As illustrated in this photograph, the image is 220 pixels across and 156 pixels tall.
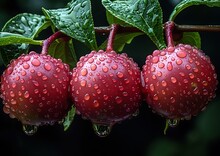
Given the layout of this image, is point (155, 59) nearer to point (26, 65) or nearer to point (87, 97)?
point (87, 97)

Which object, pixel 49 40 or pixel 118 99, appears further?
pixel 49 40

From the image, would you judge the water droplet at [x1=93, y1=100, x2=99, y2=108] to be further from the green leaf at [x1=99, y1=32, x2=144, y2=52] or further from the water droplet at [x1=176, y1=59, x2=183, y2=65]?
the green leaf at [x1=99, y1=32, x2=144, y2=52]

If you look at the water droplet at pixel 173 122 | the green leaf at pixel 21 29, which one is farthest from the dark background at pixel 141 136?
the water droplet at pixel 173 122

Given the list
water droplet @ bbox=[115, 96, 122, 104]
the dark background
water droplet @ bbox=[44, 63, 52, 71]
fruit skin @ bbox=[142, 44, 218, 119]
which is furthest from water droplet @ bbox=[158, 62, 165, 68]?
the dark background

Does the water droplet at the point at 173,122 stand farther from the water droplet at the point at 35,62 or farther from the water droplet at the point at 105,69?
the water droplet at the point at 35,62

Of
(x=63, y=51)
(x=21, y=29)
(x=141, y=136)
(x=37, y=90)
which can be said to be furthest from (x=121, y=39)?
(x=141, y=136)
